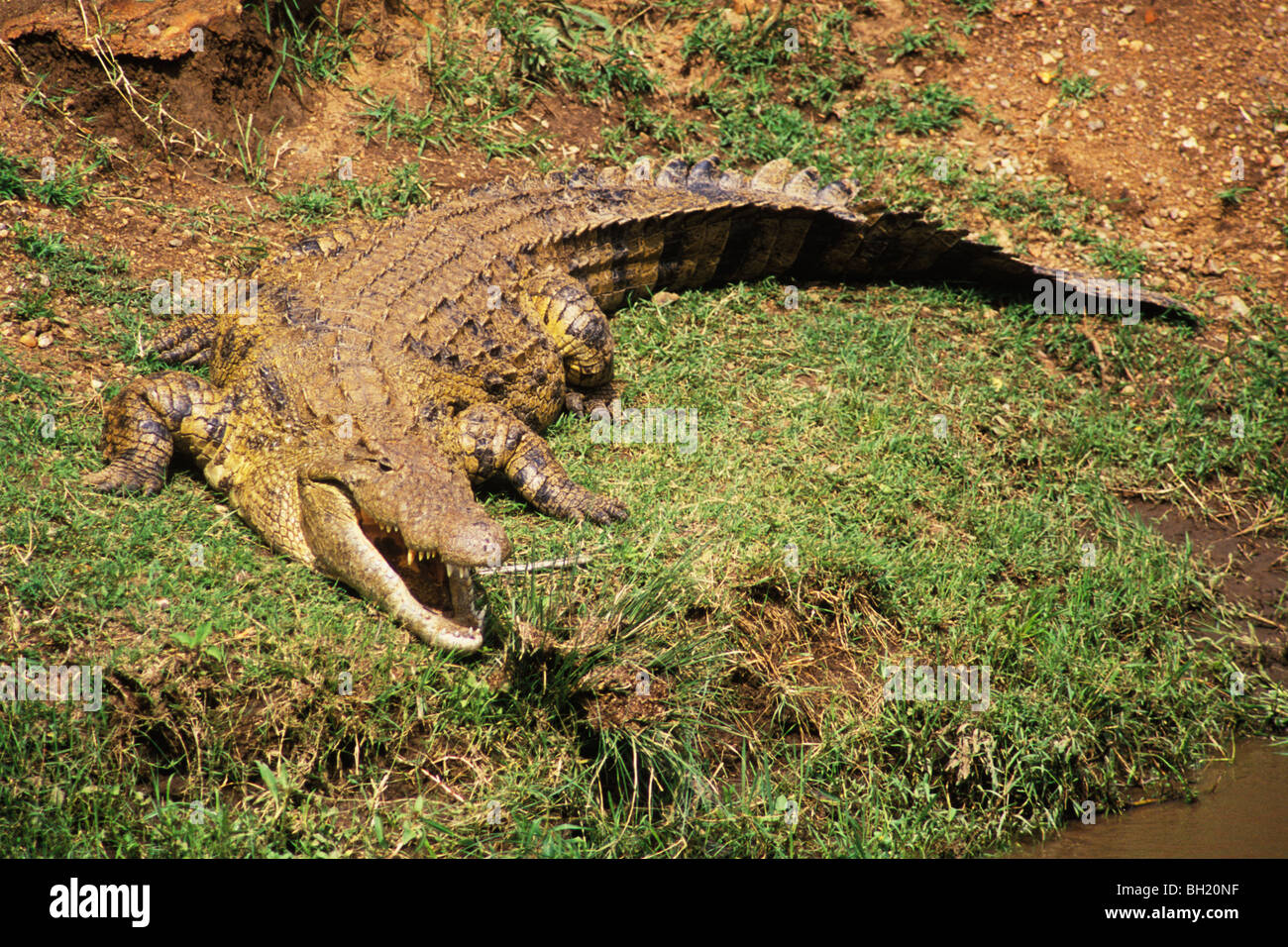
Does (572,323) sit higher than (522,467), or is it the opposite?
(572,323)

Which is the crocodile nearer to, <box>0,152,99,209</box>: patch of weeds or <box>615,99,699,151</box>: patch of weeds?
<box>615,99,699,151</box>: patch of weeds

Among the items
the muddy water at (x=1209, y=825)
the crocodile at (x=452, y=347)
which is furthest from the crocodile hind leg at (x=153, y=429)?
the muddy water at (x=1209, y=825)

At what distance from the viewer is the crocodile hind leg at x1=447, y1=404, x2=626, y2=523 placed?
4656mm

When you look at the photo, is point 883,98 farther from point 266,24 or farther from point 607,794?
point 607,794

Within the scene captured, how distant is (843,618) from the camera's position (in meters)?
4.55

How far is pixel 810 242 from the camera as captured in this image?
259 inches

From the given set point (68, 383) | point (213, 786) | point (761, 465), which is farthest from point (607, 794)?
point (68, 383)

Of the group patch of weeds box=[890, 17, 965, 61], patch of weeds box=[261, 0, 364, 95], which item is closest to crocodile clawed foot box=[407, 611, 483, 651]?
patch of weeds box=[261, 0, 364, 95]

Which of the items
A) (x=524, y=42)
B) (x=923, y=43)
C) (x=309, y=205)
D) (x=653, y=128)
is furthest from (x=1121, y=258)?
(x=309, y=205)

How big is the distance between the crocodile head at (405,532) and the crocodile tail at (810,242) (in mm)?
2803

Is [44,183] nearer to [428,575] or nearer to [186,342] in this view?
[186,342]

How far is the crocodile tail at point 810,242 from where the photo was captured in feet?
20.9

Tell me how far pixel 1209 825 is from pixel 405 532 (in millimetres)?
3396

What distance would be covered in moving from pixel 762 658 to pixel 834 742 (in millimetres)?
440
